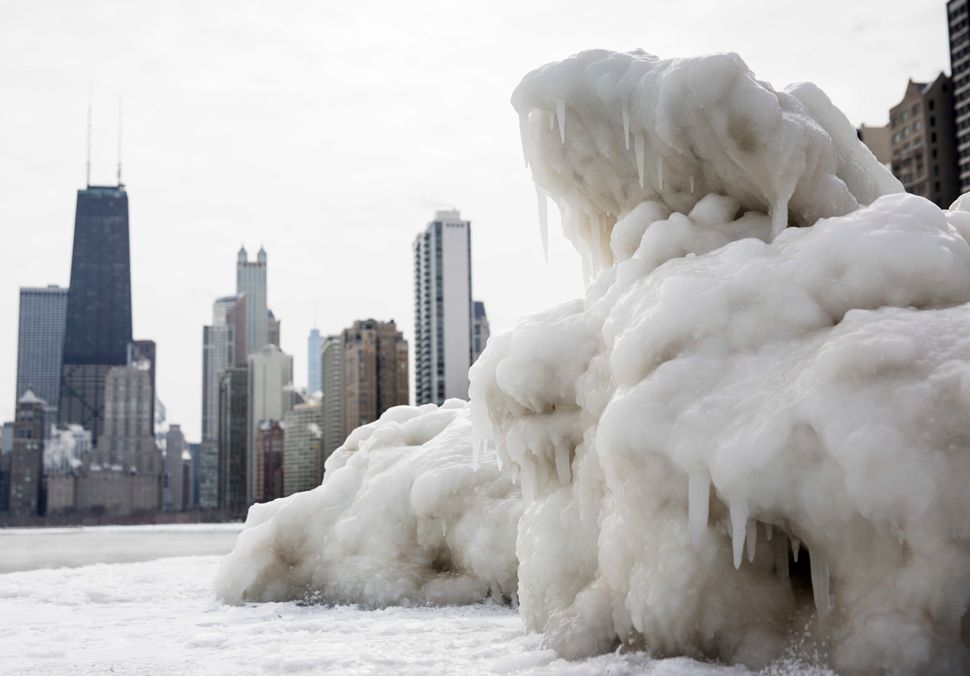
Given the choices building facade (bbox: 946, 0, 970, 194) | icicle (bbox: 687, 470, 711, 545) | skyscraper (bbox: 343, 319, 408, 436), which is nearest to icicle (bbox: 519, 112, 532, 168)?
icicle (bbox: 687, 470, 711, 545)

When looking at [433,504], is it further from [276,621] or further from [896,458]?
[896,458]

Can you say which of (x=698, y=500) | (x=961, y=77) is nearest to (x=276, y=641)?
(x=698, y=500)

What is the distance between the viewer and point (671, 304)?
725 centimetres

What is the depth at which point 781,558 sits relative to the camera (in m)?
6.88

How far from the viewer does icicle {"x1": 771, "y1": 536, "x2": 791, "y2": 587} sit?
22.5 ft

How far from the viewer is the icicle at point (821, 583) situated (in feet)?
20.5

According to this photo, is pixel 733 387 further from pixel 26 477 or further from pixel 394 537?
pixel 26 477

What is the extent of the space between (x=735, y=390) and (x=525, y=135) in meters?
4.39

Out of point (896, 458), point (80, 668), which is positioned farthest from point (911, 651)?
point (80, 668)

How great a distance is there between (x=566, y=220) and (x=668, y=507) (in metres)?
4.33

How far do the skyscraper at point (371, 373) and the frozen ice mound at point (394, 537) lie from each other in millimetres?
81389

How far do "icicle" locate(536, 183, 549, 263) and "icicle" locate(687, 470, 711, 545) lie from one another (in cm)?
445

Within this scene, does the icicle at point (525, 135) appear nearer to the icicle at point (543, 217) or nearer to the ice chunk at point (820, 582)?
the icicle at point (543, 217)

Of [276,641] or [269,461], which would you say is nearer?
[276,641]
